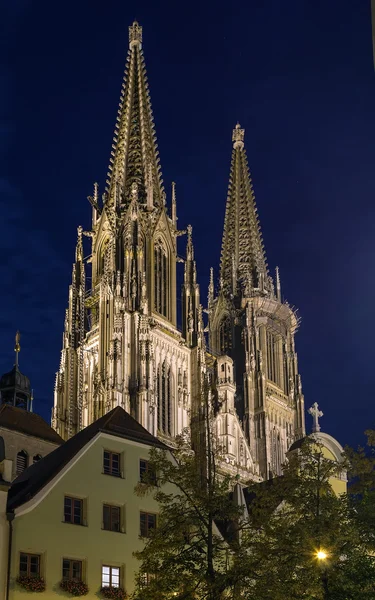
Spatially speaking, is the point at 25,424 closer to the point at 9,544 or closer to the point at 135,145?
the point at 9,544

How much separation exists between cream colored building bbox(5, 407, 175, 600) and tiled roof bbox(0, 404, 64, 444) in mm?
8476

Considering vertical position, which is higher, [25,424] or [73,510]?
[25,424]

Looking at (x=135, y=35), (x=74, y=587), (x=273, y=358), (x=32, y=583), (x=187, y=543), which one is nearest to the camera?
(x=187, y=543)

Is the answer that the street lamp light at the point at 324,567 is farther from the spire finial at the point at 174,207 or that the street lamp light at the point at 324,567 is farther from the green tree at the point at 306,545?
the spire finial at the point at 174,207

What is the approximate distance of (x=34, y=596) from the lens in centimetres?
2998

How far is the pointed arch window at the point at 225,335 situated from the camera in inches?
4215

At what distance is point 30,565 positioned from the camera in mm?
30453

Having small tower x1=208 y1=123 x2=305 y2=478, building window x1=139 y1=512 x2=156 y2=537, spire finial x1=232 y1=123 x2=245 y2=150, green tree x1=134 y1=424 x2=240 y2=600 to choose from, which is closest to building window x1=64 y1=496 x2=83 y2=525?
building window x1=139 y1=512 x2=156 y2=537

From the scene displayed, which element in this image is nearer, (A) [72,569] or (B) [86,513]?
(A) [72,569]

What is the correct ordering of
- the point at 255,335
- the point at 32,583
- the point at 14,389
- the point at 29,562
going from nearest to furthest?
the point at 32,583 < the point at 29,562 < the point at 14,389 < the point at 255,335

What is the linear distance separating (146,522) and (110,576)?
266cm

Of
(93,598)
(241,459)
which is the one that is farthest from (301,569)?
(241,459)

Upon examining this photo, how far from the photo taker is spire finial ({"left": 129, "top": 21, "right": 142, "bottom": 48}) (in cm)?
10194

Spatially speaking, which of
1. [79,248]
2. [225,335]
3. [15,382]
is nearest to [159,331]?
[79,248]
